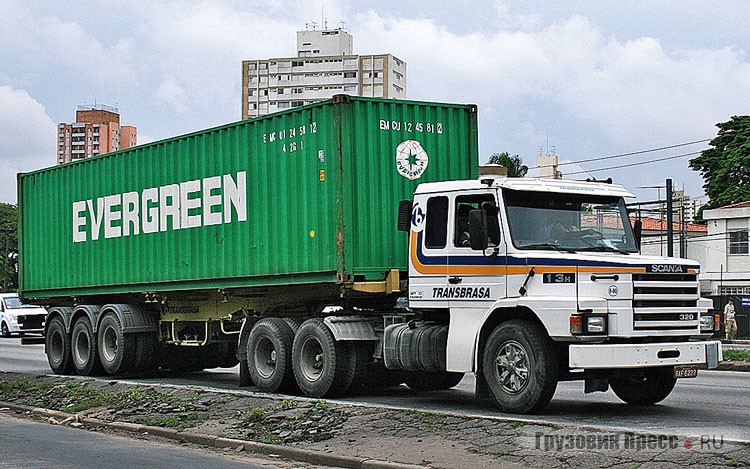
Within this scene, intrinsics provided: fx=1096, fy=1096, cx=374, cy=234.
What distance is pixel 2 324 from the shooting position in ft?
143

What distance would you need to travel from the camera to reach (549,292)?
1221 cm

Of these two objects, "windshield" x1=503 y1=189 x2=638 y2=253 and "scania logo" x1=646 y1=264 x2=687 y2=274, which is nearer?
"scania logo" x1=646 y1=264 x2=687 y2=274

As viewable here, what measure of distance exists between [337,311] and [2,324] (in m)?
31.4

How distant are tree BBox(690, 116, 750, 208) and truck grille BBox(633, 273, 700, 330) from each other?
169 feet

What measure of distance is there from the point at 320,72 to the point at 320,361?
13626 centimetres

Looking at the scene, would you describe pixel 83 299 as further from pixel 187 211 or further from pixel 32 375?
pixel 187 211

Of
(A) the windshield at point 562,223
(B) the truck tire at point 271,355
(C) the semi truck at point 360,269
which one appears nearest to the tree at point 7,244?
(C) the semi truck at point 360,269

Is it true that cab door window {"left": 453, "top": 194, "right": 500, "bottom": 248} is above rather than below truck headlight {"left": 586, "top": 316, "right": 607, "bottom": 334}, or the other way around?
above

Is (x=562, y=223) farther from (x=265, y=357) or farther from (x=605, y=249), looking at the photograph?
(x=265, y=357)

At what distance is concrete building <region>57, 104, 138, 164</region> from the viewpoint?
153 m

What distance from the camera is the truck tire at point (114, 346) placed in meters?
19.4

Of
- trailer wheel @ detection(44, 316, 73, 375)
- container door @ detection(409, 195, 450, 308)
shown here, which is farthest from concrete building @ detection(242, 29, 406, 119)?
container door @ detection(409, 195, 450, 308)

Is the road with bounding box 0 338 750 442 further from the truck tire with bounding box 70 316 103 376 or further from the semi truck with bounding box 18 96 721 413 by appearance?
the truck tire with bounding box 70 316 103 376

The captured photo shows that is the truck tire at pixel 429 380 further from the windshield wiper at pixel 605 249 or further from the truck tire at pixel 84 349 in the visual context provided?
the truck tire at pixel 84 349
